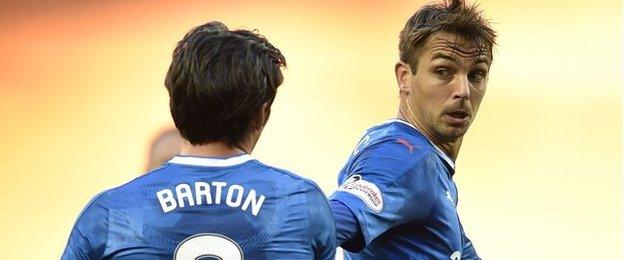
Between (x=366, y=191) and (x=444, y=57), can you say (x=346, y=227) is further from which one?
(x=444, y=57)

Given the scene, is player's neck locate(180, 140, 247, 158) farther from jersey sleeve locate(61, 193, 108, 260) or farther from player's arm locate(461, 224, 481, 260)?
player's arm locate(461, 224, 481, 260)

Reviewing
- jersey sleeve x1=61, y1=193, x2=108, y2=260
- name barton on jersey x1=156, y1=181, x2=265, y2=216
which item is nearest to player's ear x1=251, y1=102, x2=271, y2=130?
name barton on jersey x1=156, y1=181, x2=265, y2=216

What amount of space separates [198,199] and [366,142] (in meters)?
0.95

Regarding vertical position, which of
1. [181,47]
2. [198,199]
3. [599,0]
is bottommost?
[198,199]

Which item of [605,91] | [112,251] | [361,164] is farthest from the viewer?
[605,91]

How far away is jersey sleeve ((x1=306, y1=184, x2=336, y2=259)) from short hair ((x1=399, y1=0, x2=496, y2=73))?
1.08m

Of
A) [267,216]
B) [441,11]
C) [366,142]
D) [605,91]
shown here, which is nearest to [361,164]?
[366,142]

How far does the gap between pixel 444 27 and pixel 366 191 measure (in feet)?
2.09

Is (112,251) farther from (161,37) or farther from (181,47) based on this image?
(161,37)

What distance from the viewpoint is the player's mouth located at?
10.4 feet

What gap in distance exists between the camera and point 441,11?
10.6 feet

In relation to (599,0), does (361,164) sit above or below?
below

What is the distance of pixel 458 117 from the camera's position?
10.4 feet

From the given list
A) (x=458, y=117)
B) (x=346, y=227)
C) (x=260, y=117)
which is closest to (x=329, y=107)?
(x=458, y=117)
